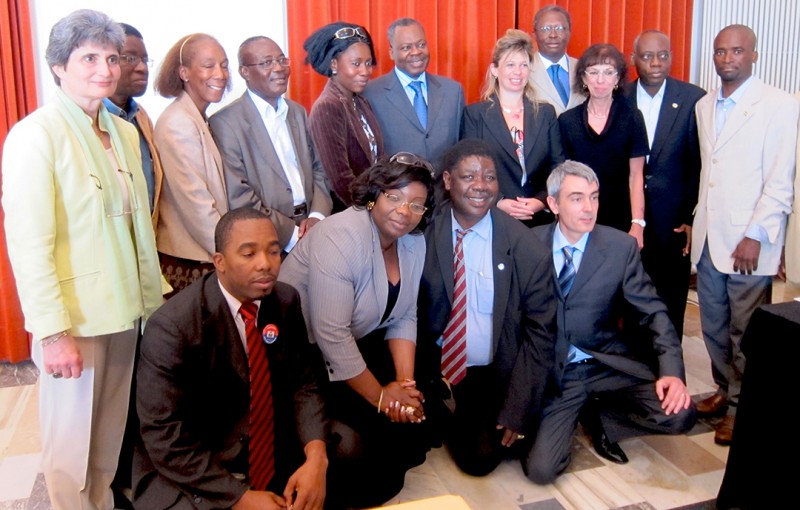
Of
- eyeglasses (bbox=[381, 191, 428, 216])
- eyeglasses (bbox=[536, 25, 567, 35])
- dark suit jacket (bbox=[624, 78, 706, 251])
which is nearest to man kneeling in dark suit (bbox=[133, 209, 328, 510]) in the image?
eyeglasses (bbox=[381, 191, 428, 216])

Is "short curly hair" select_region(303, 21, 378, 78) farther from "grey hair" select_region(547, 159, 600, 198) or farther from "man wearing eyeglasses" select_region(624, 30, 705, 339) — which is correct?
"man wearing eyeglasses" select_region(624, 30, 705, 339)

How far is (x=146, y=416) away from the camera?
6.21ft

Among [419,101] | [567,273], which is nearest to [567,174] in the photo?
[567,273]

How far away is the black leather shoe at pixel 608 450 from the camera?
2750 mm

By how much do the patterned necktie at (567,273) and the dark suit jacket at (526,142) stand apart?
19.0 inches

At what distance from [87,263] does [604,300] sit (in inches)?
74.1

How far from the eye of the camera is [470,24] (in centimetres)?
428

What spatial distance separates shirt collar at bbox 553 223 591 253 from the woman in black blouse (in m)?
0.59

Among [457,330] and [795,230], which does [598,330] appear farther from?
[795,230]

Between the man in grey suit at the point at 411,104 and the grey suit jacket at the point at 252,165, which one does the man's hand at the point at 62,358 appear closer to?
the grey suit jacket at the point at 252,165

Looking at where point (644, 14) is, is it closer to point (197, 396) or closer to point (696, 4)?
point (696, 4)

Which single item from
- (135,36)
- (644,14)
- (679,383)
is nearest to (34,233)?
(135,36)

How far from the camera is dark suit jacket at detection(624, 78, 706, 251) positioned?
3289 millimetres

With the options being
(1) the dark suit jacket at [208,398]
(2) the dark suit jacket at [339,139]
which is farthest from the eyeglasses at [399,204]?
(2) the dark suit jacket at [339,139]
